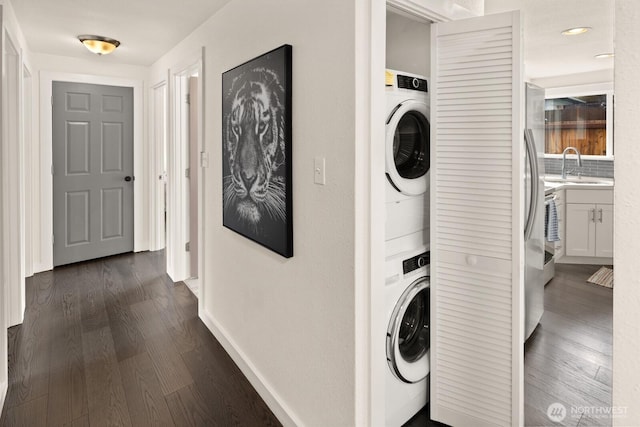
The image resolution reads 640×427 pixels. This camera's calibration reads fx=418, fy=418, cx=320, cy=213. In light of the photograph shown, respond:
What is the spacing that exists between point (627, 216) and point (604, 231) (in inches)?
183

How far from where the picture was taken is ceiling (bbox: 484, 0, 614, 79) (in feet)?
9.53

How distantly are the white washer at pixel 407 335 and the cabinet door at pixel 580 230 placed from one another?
3439 mm

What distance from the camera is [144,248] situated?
205 inches

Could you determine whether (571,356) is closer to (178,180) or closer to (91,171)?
(178,180)

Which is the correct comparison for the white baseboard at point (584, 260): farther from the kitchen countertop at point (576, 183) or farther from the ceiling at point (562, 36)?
the ceiling at point (562, 36)

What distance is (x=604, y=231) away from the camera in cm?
462

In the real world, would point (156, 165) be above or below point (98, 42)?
below

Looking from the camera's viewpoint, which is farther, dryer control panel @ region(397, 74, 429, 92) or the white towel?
the white towel

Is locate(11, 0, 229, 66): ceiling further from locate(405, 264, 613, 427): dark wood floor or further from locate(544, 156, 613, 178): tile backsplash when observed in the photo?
locate(544, 156, 613, 178): tile backsplash

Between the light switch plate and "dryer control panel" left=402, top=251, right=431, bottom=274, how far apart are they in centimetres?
58

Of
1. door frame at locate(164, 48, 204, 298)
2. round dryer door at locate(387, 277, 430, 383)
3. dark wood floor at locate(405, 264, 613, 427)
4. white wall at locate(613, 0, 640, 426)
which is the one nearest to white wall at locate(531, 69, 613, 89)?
dark wood floor at locate(405, 264, 613, 427)

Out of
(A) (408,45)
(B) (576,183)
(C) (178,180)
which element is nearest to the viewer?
(A) (408,45)

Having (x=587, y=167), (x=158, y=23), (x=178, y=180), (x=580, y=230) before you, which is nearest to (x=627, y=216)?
(x=158, y=23)

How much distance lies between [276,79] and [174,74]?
2.29m
